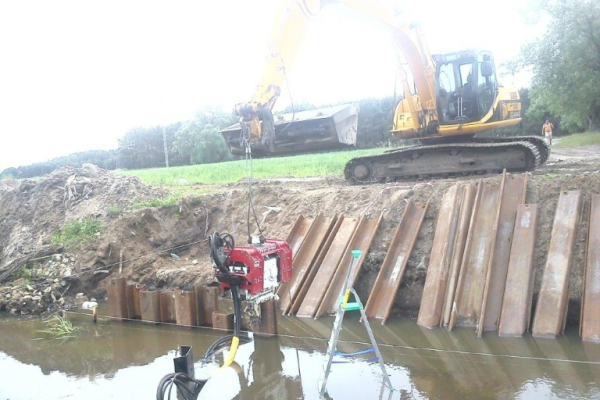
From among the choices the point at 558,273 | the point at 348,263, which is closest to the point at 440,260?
the point at 348,263

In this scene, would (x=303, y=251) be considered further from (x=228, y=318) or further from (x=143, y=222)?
(x=143, y=222)

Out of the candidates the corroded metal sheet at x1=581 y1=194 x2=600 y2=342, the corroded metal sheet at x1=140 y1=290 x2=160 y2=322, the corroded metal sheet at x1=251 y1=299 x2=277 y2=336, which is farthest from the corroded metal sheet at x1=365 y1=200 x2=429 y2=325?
the corroded metal sheet at x1=140 y1=290 x2=160 y2=322

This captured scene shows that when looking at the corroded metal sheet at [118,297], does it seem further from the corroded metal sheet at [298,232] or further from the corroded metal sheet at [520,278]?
the corroded metal sheet at [520,278]

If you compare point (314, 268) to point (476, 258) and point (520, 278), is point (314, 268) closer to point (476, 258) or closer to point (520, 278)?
point (476, 258)

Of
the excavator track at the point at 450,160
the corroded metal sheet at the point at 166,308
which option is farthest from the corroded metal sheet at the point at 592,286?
the corroded metal sheet at the point at 166,308

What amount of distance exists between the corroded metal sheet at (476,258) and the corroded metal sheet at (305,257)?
2587 mm

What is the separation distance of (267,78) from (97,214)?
6.40 m

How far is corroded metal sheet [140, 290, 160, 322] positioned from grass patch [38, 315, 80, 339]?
1.16 meters

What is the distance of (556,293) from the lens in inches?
272

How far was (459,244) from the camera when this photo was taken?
8.01m

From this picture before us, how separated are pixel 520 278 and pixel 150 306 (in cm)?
561

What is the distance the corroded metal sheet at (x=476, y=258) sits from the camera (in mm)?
7313

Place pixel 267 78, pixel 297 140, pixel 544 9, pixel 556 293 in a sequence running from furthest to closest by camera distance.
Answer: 1. pixel 544 9
2. pixel 297 140
3. pixel 267 78
4. pixel 556 293

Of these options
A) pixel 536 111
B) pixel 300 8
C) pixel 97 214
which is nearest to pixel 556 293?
pixel 300 8
